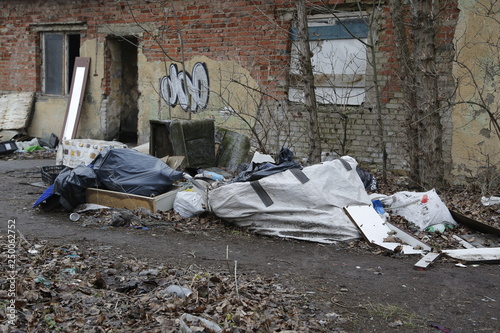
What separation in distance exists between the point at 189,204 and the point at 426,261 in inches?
106

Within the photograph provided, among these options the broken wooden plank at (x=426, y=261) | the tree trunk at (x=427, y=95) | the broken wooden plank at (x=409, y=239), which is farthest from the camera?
the tree trunk at (x=427, y=95)

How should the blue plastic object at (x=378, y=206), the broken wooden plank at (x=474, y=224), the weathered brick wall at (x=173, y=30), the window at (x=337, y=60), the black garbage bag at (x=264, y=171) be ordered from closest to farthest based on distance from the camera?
the broken wooden plank at (x=474, y=224), the black garbage bag at (x=264, y=171), the blue plastic object at (x=378, y=206), the window at (x=337, y=60), the weathered brick wall at (x=173, y=30)

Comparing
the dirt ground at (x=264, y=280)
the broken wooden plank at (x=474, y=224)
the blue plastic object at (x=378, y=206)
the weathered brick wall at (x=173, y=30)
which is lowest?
the dirt ground at (x=264, y=280)

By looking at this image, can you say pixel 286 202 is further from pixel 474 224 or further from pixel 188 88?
pixel 188 88

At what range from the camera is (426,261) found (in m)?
4.46

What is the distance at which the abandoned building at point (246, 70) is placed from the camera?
25.2ft

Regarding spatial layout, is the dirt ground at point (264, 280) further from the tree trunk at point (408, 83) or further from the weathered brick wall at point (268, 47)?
the weathered brick wall at point (268, 47)

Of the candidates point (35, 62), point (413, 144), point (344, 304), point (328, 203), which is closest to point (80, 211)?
point (328, 203)

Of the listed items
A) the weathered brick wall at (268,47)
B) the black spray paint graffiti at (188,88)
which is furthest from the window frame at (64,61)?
the black spray paint graffiti at (188,88)

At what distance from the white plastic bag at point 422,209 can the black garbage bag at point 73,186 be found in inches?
141

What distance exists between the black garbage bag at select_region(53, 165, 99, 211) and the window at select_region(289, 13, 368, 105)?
396cm

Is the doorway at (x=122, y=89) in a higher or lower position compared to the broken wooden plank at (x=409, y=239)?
higher

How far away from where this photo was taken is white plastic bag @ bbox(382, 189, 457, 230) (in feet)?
18.3

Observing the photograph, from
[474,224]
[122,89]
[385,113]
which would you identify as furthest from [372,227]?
[122,89]
